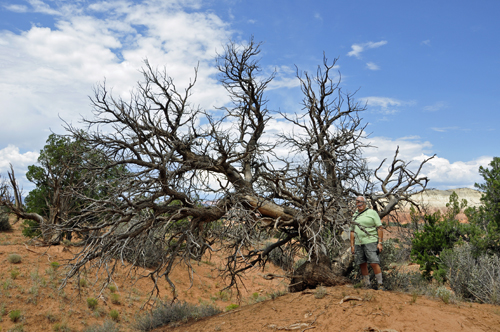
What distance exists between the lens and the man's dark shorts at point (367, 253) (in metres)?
7.56

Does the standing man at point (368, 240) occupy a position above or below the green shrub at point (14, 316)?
above

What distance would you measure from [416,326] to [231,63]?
797 centimetres

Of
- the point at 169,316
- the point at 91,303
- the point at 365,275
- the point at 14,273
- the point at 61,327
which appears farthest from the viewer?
the point at 91,303

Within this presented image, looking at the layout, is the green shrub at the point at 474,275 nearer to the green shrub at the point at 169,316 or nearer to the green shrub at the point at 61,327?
the green shrub at the point at 169,316

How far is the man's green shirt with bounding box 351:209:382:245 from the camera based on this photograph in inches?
298

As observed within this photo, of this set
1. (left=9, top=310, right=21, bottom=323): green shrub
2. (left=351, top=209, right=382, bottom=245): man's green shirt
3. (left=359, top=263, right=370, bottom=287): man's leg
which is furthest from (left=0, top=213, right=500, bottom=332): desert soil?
(left=351, top=209, right=382, bottom=245): man's green shirt

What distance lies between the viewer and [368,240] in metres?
7.59

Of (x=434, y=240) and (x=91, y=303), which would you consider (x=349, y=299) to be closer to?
(x=434, y=240)

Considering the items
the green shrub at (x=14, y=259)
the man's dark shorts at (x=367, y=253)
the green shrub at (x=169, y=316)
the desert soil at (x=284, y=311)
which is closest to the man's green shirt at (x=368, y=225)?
the man's dark shorts at (x=367, y=253)

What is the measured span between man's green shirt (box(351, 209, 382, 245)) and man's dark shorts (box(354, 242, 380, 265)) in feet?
0.38

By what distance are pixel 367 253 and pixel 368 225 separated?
1.98 ft

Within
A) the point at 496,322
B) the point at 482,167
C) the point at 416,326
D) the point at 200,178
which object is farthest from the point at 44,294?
the point at 482,167

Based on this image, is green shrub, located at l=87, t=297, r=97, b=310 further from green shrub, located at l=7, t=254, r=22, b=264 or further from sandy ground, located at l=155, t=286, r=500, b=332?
sandy ground, located at l=155, t=286, r=500, b=332

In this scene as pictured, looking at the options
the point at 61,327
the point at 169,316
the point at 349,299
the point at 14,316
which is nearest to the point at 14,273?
the point at 14,316
